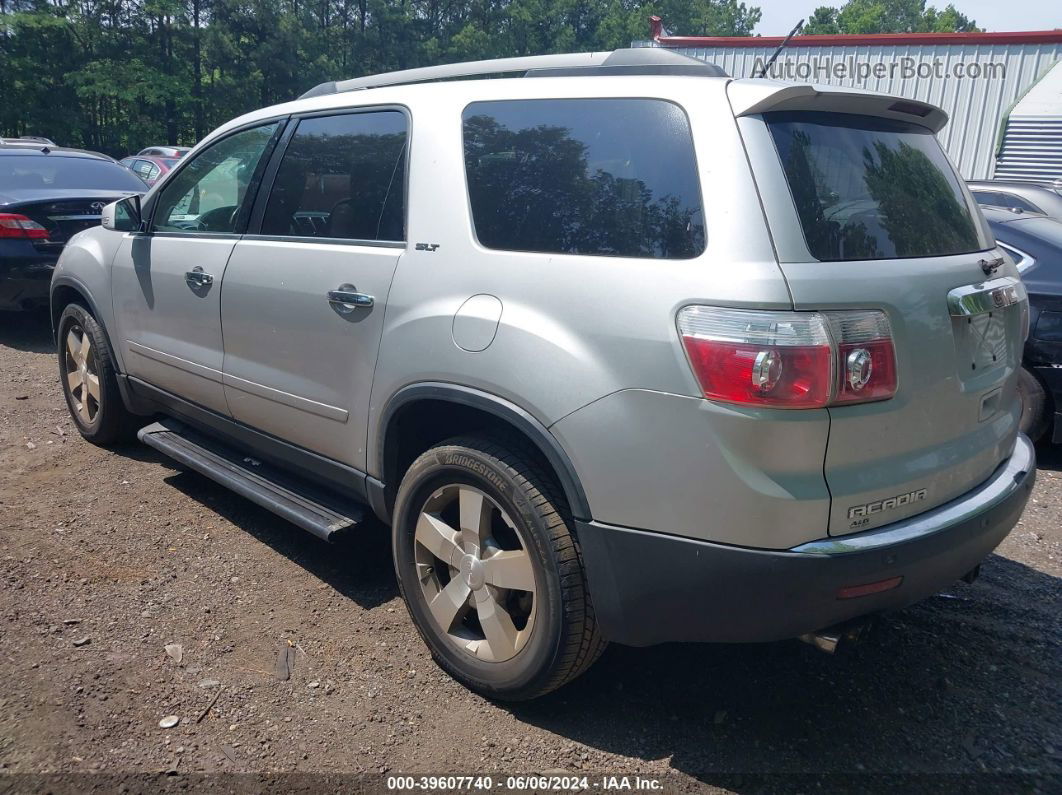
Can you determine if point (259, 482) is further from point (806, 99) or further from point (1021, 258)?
point (1021, 258)

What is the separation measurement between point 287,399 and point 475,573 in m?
1.20

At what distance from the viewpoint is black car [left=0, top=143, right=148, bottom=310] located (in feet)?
24.2

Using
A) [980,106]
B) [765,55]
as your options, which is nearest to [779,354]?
[765,55]

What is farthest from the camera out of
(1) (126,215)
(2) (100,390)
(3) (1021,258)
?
(3) (1021,258)

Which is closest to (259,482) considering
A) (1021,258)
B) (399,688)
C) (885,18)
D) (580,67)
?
(399,688)

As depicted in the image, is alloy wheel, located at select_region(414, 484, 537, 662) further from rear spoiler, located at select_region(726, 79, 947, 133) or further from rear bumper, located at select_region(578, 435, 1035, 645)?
rear spoiler, located at select_region(726, 79, 947, 133)

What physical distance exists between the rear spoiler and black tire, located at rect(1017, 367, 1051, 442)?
117 inches

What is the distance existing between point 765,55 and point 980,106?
4.26 meters

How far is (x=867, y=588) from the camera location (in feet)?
7.45

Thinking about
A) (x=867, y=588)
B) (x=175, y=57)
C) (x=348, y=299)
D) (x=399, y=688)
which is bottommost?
(x=399, y=688)

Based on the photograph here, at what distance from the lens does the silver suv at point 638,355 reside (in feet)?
7.20

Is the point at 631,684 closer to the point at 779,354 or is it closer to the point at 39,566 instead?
the point at 779,354

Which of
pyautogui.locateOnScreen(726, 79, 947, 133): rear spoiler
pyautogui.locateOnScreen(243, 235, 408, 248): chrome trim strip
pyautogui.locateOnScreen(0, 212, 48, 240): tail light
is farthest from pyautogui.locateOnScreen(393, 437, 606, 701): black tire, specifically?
pyautogui.locateOnScreen(0, 212, 48, 240): tail light

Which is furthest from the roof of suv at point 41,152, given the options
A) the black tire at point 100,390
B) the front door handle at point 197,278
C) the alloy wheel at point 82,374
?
the front door handle at point 197,278
